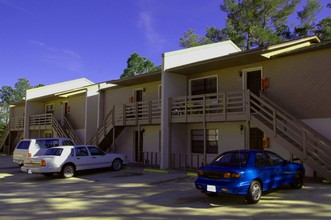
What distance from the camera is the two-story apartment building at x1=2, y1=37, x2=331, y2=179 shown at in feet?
48.4

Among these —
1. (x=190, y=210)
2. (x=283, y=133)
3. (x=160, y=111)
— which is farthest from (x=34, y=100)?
(x=190, y=210)

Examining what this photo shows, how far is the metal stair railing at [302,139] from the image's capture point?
509 inches

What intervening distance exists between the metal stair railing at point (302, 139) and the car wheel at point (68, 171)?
8.60 metres

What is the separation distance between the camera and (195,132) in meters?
20.0

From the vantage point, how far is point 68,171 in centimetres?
1666

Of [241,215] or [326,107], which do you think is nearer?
[241,215]

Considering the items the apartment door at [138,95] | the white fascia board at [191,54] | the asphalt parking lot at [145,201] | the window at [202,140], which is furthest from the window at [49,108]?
the asphalt parking lot at [145,201]

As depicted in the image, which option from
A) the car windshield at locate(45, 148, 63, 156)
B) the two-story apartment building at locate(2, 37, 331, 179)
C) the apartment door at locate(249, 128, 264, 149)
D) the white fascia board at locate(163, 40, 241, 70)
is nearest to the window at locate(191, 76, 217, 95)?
the two-story apartment building at locate(2, 37, 331, 179)

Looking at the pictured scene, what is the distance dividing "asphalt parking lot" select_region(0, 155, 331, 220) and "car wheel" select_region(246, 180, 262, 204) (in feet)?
0.58

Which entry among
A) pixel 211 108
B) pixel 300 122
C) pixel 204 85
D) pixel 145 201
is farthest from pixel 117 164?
pixel 300 122

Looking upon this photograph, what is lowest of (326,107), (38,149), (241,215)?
(241,215)

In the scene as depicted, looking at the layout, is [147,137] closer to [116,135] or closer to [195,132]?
[116,135]

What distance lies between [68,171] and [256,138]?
29.7 ft

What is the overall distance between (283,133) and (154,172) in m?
6.60
